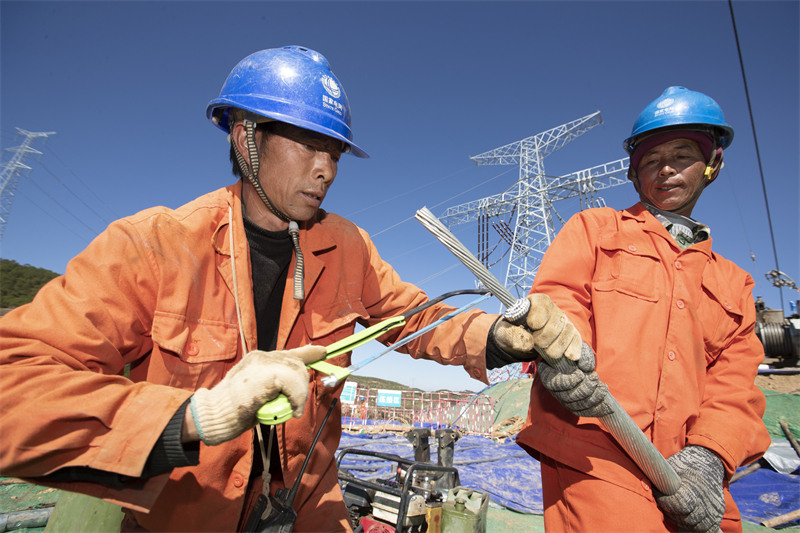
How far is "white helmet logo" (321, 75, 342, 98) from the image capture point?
6.67 ft

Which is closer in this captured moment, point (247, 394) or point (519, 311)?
point (247, 394)

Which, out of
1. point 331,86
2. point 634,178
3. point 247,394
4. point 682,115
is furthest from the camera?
point 634,178

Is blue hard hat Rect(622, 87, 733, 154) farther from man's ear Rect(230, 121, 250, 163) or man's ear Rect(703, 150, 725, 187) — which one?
man's ear Rect(230, 121, 250, 163)

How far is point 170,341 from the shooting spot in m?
1.50

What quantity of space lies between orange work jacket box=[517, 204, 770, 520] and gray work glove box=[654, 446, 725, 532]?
5 centimetres

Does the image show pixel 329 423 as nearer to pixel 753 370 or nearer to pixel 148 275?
pixel 148 275

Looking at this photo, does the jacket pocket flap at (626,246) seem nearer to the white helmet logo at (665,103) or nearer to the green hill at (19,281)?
the white helmet logo at (665,103)

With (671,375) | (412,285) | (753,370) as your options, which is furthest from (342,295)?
(753,370)

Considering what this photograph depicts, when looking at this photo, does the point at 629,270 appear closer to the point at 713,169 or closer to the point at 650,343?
the point at 650,343

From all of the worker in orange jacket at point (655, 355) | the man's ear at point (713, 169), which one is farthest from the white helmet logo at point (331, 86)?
the man's ear at point (713, 169)

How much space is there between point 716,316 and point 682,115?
1.08 metres

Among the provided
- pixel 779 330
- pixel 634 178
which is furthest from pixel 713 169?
pixel 779 330

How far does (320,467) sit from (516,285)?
2157 cm

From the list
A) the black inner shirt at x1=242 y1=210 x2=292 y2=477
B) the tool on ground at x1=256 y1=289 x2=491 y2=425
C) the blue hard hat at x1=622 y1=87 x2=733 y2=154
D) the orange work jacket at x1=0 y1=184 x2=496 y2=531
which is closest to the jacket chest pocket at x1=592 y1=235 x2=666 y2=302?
the orange work jacket at x1=0 y1=184 x2=496 y2=531
